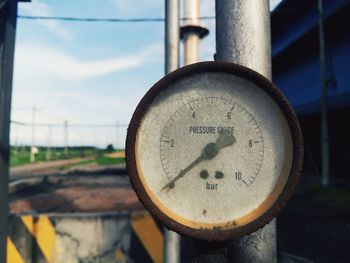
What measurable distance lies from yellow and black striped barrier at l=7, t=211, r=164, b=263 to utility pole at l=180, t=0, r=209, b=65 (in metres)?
8.47

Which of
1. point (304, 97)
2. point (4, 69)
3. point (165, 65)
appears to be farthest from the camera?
point (304, 97)

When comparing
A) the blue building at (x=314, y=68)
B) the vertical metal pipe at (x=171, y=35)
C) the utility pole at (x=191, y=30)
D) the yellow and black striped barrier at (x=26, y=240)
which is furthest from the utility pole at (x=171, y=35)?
the utility pole at (x=191, y=30)

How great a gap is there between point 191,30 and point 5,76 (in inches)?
358

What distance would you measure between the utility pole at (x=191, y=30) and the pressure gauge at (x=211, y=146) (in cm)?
962

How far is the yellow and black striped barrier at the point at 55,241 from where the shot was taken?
10.2 ft

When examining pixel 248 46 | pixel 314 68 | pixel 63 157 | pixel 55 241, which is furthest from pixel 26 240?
pixel 63 157

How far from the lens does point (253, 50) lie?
1637mm

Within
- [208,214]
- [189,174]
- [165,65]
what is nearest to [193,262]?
[208,214]

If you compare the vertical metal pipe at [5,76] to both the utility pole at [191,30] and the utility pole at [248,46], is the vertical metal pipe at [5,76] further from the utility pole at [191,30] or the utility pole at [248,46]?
the utility pole at [191,30]

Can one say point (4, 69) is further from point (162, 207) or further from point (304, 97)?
point (304, 97)

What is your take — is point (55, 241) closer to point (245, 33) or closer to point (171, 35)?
point (171, 35)

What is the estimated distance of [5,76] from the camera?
3174mm

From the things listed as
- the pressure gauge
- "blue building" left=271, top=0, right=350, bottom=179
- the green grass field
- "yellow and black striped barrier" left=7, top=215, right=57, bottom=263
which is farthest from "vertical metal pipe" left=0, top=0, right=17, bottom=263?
the green grass field

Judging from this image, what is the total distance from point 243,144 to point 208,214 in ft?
1.20
